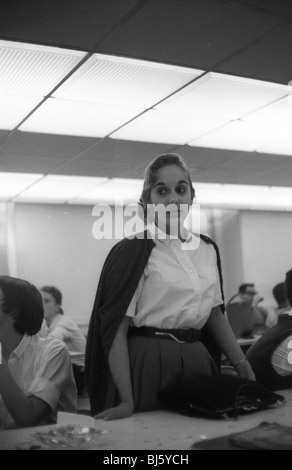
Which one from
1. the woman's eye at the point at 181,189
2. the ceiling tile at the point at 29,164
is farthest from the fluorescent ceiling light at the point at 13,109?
the woman's eye at the point at 181,189

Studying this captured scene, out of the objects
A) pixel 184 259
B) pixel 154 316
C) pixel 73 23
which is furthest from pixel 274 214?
pixel 73 23

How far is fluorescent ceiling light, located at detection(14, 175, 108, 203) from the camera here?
5.52ft

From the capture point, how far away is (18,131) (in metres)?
1.77

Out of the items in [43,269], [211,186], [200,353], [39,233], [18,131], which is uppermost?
[18,131]

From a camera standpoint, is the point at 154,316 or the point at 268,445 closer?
the point at 268,445

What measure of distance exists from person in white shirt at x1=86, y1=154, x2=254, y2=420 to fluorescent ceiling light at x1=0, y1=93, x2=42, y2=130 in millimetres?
464

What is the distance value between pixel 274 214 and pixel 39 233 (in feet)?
3.08

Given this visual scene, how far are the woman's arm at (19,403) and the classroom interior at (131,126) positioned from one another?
0.97 ft

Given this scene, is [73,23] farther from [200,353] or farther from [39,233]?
[200,353]

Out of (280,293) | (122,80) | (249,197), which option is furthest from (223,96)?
(280,293)

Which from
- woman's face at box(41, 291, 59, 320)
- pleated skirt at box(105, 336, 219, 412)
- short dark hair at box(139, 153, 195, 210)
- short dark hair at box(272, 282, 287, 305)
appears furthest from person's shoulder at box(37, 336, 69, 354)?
short dark hair at box(272, 282, 287, 305)

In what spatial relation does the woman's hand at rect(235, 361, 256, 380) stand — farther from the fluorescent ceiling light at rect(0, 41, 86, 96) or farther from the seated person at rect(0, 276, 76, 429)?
the fluorescent ceiling light at rect(0, 41, 86, 96)

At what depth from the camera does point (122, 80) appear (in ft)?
6.42

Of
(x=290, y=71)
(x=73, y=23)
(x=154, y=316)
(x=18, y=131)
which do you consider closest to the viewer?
(x=154, y=316)
